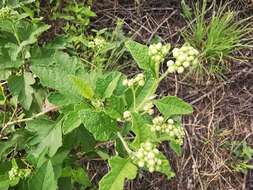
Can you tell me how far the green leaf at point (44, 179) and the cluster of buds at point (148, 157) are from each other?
1.10ft

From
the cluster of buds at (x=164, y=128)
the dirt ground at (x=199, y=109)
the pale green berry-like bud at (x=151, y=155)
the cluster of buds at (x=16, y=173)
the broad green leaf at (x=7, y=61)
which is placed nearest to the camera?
the pale green berry-like bud at (x=151, y=155)

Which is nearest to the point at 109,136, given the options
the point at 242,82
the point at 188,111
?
the point at 188,111

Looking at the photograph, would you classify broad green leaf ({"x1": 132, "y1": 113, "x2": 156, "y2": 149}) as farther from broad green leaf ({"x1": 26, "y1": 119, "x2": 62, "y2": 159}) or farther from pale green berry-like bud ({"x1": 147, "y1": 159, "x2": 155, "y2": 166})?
broad green leaf ({"x1": 26, "y1": 119, "x2": 62, "y2": 159})

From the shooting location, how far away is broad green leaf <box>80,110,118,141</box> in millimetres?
1124

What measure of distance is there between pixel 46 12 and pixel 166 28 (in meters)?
0.62

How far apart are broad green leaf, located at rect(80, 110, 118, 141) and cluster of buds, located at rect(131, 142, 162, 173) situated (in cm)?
14

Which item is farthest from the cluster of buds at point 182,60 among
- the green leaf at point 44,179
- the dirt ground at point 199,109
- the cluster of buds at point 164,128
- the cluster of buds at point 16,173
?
the dirt ground at point 199,109

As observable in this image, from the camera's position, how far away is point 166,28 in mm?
2424

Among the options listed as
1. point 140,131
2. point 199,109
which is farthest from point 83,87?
point 199,109

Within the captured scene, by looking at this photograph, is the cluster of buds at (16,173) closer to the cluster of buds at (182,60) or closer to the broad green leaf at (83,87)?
the broad green leaf at (83,87)

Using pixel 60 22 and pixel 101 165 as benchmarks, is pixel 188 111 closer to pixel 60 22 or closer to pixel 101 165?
pixel 101 165

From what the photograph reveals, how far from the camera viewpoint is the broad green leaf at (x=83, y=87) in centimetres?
117

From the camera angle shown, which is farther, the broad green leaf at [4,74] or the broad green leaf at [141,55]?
the broad green leaf at [4,74]

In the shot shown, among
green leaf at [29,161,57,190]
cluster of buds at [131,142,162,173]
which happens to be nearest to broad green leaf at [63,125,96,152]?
green leaf at [29,161,57,190]
